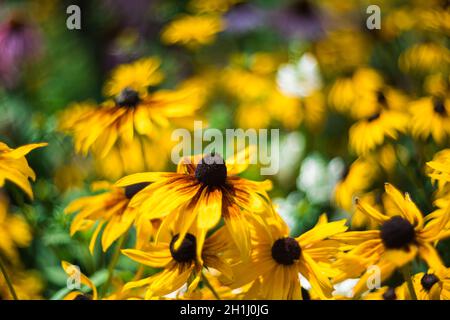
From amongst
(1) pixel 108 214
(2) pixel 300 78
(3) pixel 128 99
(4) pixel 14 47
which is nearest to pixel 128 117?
(3) pixel 128 99

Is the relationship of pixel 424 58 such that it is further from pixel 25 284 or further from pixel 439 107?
pixel 25 284

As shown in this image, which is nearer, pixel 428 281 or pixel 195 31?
pixel 428 281

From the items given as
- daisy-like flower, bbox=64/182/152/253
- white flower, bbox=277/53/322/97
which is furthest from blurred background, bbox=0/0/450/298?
daisy-like flower, bbox=64/182/152/253

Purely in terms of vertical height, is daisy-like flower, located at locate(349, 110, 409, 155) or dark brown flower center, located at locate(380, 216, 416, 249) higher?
daisy-like flower, located at locate(349, 110, 409, 155)

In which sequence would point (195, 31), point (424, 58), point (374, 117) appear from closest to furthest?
point (374, 117) → point (424, 58) → point (195, 31)

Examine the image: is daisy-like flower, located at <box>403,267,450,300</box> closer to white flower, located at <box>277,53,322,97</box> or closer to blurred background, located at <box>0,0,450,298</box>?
blurred background, located at <box>0,0,450,298</box>

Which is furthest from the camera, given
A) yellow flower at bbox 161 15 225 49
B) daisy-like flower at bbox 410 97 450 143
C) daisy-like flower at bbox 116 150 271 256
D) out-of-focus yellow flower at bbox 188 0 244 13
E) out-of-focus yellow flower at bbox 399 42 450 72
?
out-of-focus yellow flower at bbox 188 0 244 13
